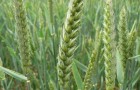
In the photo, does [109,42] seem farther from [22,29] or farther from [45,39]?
[45,39]

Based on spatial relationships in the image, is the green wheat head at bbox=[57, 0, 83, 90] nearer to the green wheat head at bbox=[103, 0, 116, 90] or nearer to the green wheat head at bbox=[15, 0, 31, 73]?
the green wheat head at bbox=[103, 0, 116, 90]

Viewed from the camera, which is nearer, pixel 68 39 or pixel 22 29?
pixel 68 39

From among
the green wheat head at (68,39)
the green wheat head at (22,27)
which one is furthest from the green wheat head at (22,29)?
the green wheat head at (68,39)

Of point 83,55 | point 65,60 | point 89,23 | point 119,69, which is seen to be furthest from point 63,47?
point 89,23

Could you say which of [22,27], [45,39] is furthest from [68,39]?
[45,39]

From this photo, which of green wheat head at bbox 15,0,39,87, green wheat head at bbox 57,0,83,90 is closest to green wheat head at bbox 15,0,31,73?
green wheat head at bbox 15,0,39,87

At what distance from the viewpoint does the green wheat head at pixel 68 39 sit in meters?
0.44

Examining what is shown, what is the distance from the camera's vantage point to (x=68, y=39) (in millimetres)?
463

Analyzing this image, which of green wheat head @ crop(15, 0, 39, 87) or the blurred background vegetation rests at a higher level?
green wheat head @ crop(15, 0, 39, 87)

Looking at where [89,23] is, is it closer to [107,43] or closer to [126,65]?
[126,65]

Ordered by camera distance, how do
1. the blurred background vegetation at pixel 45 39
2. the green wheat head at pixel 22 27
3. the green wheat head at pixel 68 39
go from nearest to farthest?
the green wheat head at pixel 68 39
the green wheat head at pixel 22 27
the blurred background vegetation at pixel 45 39

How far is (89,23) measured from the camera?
1.94 meters

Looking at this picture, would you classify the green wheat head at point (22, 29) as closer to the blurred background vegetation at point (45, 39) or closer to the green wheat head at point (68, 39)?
the blurred background vegetation at point (45, 39)

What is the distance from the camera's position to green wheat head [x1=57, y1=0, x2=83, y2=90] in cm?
44
